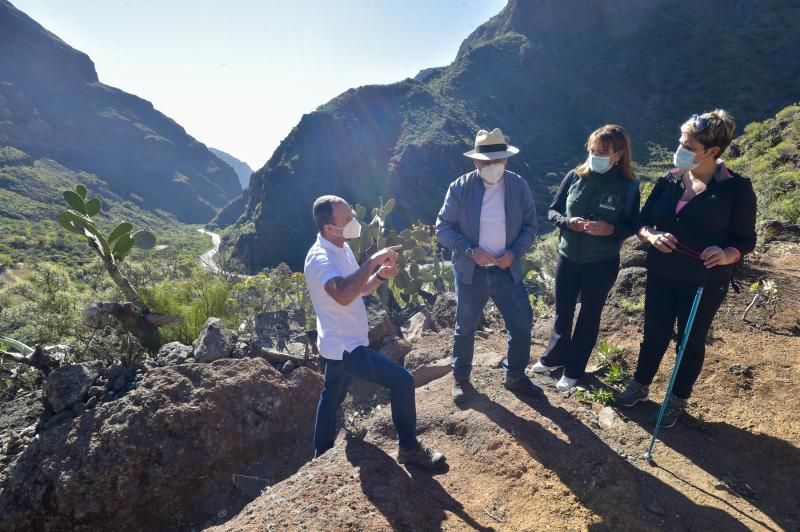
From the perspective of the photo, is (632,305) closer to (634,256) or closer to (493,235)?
(634,256)

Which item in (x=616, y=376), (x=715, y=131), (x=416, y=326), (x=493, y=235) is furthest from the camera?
(x=416, y=326)

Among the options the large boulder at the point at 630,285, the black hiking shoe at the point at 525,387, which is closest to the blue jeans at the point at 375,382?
the black hiking shoe at the point at 525,387

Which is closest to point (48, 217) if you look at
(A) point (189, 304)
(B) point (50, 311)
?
(B) point (50, 311)

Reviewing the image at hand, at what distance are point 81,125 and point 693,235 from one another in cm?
14189

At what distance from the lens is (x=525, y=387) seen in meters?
3.33

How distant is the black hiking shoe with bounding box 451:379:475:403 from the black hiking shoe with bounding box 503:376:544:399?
0.31m

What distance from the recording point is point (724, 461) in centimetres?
274

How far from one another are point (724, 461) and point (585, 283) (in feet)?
4.48

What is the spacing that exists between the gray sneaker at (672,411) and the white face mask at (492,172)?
6.41 ft

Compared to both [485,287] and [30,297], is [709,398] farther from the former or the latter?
[30,297]

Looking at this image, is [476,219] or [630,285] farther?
[630,285]

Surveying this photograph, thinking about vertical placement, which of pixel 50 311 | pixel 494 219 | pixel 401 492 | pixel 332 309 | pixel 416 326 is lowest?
pixel 50 311

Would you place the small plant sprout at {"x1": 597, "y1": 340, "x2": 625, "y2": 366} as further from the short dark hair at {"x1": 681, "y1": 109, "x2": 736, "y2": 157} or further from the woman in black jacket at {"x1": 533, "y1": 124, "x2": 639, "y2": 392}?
the short dark hair at {"x1": 681, "y1": 109, "x2": 736, "y2": 157}

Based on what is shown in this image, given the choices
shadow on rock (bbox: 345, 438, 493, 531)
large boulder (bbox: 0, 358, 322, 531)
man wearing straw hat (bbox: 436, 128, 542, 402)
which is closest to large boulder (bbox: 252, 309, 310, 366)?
large boulder (bbox: 0, 358, 322, 531)
